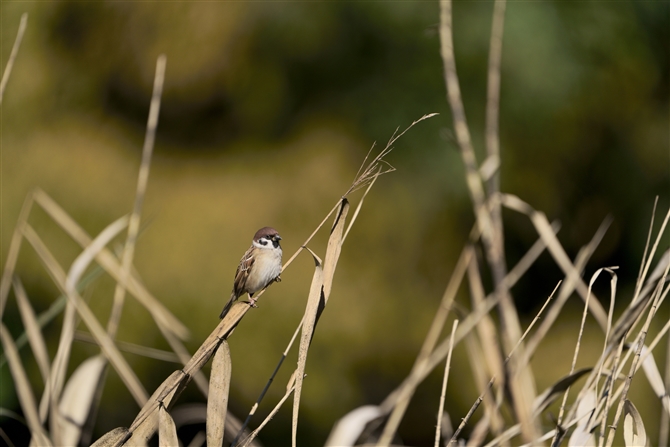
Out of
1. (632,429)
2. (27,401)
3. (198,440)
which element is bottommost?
(198,440)

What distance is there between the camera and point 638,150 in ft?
9.38

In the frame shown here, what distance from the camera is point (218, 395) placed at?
3.48 feet

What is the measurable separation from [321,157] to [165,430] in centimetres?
186

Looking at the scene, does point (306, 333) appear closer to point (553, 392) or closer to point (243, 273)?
point (553, 392)

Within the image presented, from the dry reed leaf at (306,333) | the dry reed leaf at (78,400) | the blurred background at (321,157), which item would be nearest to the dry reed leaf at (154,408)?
the dry reed leaf at (306,333)

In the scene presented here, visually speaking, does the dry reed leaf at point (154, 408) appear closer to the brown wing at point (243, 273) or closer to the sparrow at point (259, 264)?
the sparrow at point (259, 264)

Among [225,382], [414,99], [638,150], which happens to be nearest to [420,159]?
[414,99]

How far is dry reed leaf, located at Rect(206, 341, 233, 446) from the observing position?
105 centimetres

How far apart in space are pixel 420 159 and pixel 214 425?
6.05ft

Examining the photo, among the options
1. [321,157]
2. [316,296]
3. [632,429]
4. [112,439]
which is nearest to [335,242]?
[316,296]

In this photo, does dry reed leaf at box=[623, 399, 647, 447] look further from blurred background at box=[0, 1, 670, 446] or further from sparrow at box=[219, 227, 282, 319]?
blurred background at box=[0, 1, 670, 446]

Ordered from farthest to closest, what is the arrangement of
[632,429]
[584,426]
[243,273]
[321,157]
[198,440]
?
1. [321,157]
2. [243,273]
3. [198,440]
4. [584,426]
5. [632,429]

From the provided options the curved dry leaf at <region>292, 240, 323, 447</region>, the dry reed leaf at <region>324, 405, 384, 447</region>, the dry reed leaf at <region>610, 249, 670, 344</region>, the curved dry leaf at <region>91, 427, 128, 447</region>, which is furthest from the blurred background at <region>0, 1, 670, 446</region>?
the curved dry leaf at <region>91, 427, 128, 447</region>

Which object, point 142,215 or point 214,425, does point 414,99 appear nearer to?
point 142,215
